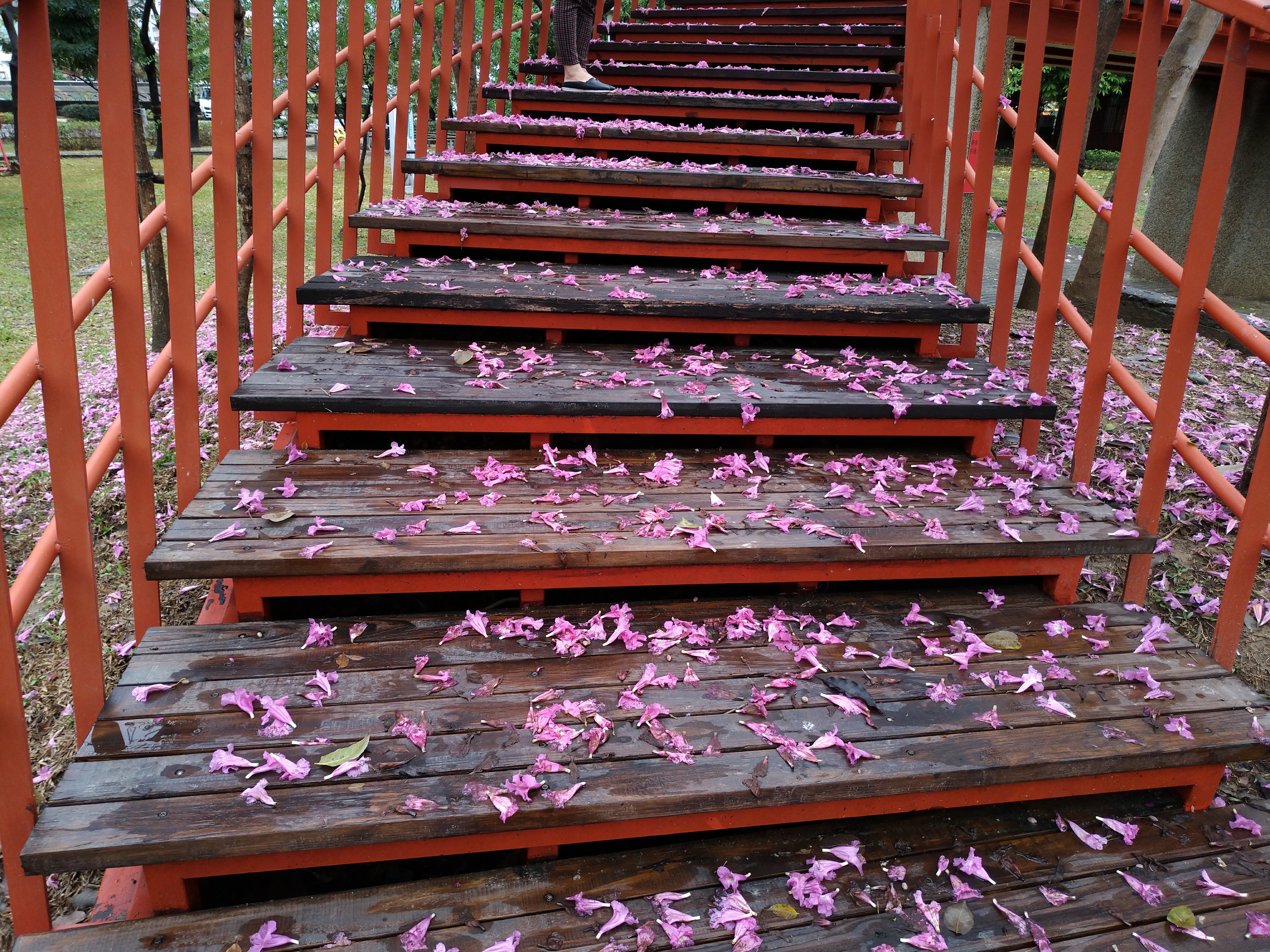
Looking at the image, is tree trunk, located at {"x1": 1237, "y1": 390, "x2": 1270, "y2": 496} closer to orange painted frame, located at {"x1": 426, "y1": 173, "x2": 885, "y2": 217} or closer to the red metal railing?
the red metal railing

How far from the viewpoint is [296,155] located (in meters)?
3.04

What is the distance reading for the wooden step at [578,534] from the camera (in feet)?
6.46

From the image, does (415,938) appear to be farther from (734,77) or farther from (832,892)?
(734,77)

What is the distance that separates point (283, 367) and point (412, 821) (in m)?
1.69

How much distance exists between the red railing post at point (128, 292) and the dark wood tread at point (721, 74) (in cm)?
335

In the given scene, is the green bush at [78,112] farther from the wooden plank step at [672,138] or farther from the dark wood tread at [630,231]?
the dark wood tread at [630,231]

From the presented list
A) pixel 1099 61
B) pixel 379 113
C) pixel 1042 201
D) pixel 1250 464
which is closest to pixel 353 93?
pixel 379 113

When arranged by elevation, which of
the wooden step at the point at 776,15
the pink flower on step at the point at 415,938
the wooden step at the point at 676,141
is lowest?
the pink flower on step at the point at 415,938

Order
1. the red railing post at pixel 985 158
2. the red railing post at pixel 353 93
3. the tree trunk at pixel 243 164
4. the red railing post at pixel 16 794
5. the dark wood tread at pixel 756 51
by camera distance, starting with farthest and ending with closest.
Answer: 1. the dark wood tread at pixel 756 51
2. the tree trunk at pixel 243 164
3. the red railing post at pixel 353 93
4. the red railing post at pixel 985 158
5. the red railing post at pixel 16 794

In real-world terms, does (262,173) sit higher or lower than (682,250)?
higher

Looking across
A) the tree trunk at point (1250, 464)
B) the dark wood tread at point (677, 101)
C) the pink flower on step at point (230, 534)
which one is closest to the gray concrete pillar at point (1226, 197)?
the dark wood tread at point (677, 101)

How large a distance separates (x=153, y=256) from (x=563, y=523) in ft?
14.7

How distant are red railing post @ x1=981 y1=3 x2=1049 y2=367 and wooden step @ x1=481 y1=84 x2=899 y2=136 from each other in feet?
5.64

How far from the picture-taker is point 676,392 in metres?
2.62
